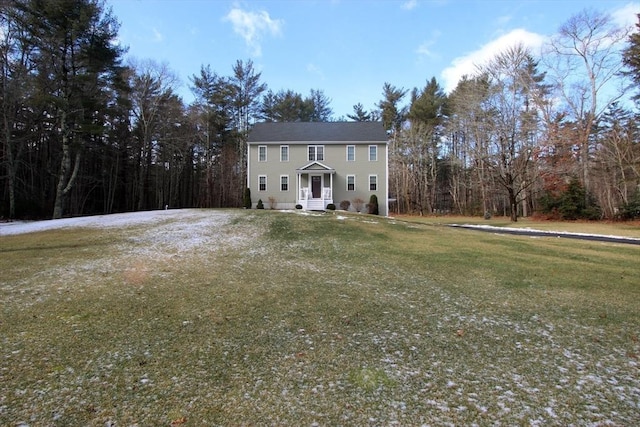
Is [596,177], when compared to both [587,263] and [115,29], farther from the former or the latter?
[115,29]

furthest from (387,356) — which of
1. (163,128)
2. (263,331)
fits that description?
(163,128)

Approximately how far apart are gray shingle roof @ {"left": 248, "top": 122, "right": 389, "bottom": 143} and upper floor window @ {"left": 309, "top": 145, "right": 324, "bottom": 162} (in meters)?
0.60

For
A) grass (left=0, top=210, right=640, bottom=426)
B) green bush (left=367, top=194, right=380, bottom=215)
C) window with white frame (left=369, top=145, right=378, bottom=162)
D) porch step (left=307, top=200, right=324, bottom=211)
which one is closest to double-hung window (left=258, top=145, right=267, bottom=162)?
porch step (left=307, top=200, right=324, bottom=211)

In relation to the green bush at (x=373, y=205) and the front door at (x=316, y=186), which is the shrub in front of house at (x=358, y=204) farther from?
the front door at (x=316, y=186)

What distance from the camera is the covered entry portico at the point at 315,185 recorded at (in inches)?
1036

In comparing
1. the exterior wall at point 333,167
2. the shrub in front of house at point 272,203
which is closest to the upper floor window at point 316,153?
the exterior wall at point 333,167

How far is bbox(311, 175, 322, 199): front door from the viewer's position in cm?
2770

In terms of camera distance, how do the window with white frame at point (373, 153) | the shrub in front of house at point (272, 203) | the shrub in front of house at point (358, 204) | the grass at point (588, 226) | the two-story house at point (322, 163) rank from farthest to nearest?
the window with white frame at point (373, 153) → the two-story house at point (322, 163) → the shrub in front of house at point (272, 203) → the shrub in front of house at point (358, 204) → the grass at point (588, 226)

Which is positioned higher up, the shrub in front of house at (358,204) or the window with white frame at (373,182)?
the window with white frame at (373,182)

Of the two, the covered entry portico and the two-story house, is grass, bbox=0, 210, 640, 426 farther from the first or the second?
the two-story house

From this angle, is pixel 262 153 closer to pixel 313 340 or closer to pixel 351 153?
pixel 351 153

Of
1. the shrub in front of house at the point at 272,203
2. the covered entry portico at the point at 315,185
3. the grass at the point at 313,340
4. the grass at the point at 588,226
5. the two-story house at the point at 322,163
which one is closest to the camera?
the grass at the point at 313,340

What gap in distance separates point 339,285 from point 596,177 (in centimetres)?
3283

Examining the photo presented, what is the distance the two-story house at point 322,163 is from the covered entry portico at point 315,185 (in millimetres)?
79
